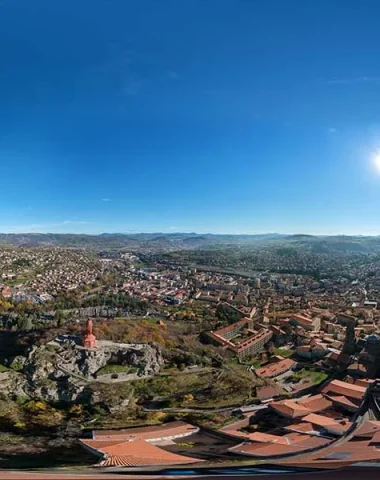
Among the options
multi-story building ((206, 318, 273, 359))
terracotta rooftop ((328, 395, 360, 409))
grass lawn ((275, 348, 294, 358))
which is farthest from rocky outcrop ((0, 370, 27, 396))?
grass lawn ((275, 348, 294, 358))

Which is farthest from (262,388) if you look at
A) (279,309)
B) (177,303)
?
(177,303)

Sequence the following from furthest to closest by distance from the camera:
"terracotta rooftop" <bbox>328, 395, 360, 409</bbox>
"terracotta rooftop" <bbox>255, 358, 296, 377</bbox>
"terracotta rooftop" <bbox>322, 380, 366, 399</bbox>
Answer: "terracotta rooftop" <bbox>255, 358, 296, 377</bbox> < "terracotta rooftop" <bbox>322, 380, 366, 399</bbox> < "terracotta rooftop" <bbox>328, 395, 360, 409</bbox>

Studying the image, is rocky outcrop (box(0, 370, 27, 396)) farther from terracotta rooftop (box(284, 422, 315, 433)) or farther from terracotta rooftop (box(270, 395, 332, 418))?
terracotta rooftop (box(284, 422, 315, 433))

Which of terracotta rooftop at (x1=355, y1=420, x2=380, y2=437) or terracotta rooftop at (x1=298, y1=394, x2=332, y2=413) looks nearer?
terracotta rooftop at (x1=355, y1=420, x2=380, y2=437)

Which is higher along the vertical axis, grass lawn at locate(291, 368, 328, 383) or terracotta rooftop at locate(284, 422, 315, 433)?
terracotta rooftop at locate(284, 422, 315, 433)

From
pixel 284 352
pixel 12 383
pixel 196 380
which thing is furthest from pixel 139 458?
pixel 284 352

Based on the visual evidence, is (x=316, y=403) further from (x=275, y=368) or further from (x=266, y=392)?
(x=275, y=368)

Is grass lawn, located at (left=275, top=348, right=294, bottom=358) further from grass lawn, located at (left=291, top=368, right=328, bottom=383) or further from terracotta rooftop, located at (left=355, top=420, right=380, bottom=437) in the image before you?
terracotta rooftop, located at (left=355, top=420, right=380, bottom=437)

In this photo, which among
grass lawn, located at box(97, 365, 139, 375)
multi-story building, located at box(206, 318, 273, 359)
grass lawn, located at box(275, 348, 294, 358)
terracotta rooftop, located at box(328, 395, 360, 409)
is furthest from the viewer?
multi-story building, located at box(206, 318, 273, 359)

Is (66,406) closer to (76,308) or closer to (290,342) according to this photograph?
(290,342)

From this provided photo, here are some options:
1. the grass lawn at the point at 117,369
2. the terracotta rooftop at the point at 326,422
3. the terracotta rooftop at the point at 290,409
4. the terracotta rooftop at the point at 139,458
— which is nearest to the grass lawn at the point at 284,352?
the grass lawn at the point at 117,369

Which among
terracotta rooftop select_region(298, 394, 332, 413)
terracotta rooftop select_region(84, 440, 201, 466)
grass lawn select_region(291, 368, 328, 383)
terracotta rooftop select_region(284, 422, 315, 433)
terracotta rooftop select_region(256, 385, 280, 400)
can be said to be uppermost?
terracotta rooftop select_region(84, 440, 201, 466)
